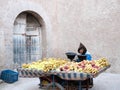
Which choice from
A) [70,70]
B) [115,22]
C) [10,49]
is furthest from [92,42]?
[70,70]

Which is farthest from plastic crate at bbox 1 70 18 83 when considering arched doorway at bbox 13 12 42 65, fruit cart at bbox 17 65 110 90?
fruit cart at bbox 17 65 110 90

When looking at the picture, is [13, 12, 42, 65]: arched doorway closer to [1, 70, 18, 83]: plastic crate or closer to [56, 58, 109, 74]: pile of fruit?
[1, 70, 18, 83]: plastic crate

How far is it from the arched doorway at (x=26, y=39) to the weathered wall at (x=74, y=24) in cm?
49

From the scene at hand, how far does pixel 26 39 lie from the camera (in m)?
12.3

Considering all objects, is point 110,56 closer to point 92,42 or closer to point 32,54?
point 92,42

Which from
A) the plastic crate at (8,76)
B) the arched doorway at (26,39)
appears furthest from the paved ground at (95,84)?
the arched doorway at (26,39)

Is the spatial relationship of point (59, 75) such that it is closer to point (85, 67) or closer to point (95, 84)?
point (85, 67)

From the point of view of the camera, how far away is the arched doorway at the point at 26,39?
11695 millimetres

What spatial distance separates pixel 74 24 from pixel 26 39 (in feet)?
7.40

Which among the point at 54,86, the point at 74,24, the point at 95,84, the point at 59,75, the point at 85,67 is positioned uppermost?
the point at 74,24

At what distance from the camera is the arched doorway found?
38.4ft

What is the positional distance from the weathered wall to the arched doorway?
49cm

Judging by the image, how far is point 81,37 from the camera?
1222cm

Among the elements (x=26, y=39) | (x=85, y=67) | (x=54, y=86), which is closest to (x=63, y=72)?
(x=85, y=67)
